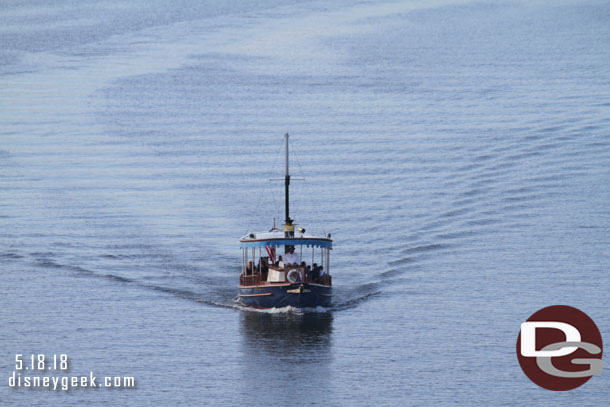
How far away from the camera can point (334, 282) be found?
72.9 metres

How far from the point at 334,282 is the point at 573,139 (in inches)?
1299

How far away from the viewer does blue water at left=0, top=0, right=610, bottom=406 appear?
2351 inches

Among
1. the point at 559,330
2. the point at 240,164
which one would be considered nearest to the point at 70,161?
the point at 240,164

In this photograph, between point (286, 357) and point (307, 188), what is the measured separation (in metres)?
30.9

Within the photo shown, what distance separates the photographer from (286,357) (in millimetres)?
60594

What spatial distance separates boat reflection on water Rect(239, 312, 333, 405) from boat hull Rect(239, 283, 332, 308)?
593 millimetres

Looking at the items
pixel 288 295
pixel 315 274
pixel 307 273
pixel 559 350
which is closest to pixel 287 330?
pixel 288 295

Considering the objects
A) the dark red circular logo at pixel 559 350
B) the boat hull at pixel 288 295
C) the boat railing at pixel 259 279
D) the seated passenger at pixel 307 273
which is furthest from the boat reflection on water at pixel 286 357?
the dark red circular logo at pixel 559 350

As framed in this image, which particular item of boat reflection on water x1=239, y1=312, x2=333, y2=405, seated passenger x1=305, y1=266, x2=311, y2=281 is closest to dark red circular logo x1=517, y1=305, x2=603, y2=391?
boat reflection on water x1=239, y1=312, x2=333, y2=405

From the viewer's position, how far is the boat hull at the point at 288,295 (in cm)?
6625

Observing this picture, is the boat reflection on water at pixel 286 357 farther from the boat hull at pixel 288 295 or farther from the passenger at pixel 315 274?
the passenger at pixel 315 274

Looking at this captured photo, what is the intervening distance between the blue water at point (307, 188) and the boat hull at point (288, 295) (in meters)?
0.73

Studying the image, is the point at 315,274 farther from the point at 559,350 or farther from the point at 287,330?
the point at 559,350

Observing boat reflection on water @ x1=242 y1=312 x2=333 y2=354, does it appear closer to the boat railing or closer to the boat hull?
the boat hull
